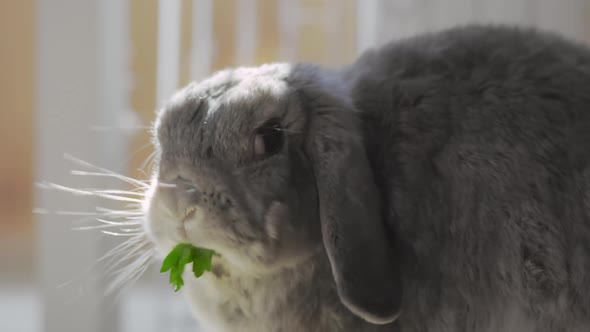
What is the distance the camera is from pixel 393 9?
132cm

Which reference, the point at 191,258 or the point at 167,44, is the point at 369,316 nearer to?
the point at 191,258

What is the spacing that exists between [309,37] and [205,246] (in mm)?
673

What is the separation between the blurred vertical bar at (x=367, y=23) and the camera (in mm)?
1327

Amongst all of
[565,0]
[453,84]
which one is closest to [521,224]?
[453,84]

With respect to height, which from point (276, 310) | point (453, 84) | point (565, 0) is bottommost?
point (276, 310)

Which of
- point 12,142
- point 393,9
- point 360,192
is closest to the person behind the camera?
point 360,192

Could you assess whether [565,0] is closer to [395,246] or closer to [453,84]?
[453,84]

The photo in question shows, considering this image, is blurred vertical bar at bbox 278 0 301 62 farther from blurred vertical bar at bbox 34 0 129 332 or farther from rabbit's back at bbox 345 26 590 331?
rabbit's back at bbox 345 26 590 331

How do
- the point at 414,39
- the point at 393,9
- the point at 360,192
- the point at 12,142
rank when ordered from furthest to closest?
the point at 12,142
the point at 393,9
the point at 414,39
the point at 360,192

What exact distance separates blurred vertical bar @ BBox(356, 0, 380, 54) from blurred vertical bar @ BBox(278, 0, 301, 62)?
127 millimetres

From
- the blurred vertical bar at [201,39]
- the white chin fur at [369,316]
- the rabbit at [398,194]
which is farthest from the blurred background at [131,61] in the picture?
the white chin fur at [369,316]

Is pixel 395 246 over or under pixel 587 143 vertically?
under

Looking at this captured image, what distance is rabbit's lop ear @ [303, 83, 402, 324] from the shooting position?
0.76 metres

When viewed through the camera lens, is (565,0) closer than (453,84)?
No
